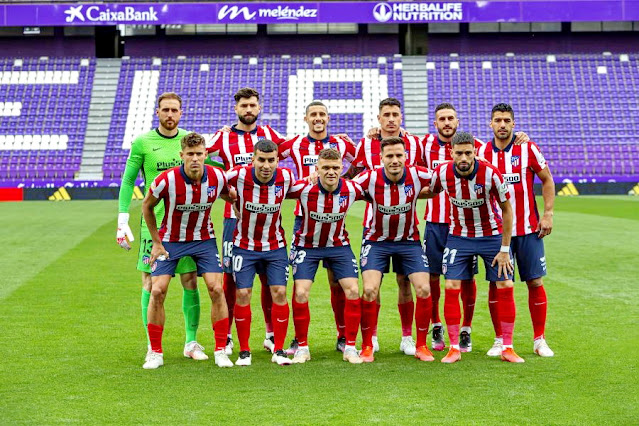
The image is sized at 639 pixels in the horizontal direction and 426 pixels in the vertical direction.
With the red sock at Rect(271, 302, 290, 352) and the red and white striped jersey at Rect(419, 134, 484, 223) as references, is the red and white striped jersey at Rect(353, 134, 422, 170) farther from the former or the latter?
the red sock at Rect(271, 302, 290, 352)

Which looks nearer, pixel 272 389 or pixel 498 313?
pixel 272 389

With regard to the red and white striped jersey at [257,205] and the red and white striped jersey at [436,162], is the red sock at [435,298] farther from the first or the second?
the red and white striped jersey at [257,205]

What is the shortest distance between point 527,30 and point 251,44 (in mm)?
11142

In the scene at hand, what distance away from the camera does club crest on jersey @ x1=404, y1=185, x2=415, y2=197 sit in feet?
24.4

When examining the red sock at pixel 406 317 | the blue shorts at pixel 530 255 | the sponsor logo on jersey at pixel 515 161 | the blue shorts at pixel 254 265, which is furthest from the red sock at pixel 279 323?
the sponsor logo on jersey at pixel 515 161

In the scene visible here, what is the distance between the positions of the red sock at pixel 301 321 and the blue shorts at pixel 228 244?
0.70 meters

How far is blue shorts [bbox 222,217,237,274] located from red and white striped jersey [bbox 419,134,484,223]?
1.65m

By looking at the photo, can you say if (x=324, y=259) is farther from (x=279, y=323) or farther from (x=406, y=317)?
(x=406, y=317)

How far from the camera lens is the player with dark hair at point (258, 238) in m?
7.33

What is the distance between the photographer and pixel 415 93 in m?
36.3

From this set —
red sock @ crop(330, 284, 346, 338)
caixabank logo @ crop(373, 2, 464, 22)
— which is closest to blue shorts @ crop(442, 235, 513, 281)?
red sock @ crop(330, 284, 346, 338)

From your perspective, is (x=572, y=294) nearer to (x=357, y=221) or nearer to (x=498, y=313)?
(x=498, y=313)

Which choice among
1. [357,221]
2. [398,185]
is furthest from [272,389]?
[357,221]

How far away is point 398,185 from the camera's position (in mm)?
7449
